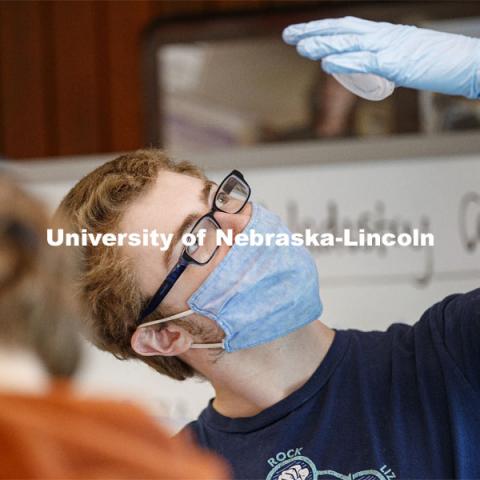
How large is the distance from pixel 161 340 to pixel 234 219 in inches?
4.8

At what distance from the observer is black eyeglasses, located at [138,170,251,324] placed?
2.42 ft

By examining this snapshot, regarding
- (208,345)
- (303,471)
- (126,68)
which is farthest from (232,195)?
(126,68)

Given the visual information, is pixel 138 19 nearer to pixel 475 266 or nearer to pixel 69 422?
pixel 475 266

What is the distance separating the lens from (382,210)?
39.9 inches

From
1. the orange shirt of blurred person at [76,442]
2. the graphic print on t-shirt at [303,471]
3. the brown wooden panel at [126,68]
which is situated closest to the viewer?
the orange shirt of blurred person at [76,442]

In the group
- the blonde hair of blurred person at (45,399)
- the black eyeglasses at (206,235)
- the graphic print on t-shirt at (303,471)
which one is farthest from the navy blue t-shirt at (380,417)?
the blonde hair of blurred person at (45,399)

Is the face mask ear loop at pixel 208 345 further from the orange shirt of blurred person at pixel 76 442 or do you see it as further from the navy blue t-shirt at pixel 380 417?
the orange shirt of blurred person at pixel 76 442

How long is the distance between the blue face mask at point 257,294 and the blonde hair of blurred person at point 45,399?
365 mm

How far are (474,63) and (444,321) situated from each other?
214 millimetres

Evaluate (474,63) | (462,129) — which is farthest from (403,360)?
(462,129)

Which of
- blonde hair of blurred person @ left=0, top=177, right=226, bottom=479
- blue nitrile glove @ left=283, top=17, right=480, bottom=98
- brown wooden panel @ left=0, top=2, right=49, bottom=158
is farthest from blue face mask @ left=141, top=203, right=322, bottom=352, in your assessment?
brown wooden panel @ left=0, top=2, right=49, bottom=158

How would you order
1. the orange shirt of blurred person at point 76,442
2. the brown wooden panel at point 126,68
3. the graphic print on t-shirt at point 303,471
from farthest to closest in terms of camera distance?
the brown wooden panel at point 126,68 → the graphic print on t-shirt at point 303,471 → the orange shirt of blurred person at point 76,442

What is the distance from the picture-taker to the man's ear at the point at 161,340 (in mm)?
761

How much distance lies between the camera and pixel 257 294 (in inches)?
30.1
